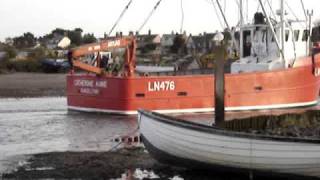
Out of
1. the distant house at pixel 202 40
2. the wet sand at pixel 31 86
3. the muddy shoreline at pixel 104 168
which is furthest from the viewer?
the distant house at pixel 202 40

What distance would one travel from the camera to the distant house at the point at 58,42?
85750 millimetres

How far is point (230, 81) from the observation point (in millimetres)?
25750

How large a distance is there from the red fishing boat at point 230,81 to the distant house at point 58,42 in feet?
188

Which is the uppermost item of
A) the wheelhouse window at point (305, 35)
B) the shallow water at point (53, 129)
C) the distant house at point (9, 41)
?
the distant house at point (9, 41)

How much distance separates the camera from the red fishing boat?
83.4 ft

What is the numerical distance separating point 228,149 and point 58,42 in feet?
286

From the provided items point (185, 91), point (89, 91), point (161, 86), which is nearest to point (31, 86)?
point (89, 91)

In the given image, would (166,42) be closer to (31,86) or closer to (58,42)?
(58,42)

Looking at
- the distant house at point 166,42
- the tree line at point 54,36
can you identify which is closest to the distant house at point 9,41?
the tree line at point 54,36

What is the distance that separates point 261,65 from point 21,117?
380 inches

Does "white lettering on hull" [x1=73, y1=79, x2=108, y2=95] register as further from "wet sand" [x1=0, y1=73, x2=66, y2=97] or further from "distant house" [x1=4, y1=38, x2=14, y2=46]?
"distant house" [x1=4, y1=38, x2=14, y2=46]

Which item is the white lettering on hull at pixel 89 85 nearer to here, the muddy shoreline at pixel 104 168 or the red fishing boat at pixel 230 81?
the red fishing boat at pixel 230 81

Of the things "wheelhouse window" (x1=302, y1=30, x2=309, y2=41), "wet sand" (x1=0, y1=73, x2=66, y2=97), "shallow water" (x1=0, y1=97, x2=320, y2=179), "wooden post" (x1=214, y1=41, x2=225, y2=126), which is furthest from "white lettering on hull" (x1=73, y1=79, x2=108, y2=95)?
"wooden post" (x1=214, y1=41, x2=225, y2=126)

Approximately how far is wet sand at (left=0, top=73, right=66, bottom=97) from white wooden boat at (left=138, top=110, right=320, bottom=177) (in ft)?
79.3
